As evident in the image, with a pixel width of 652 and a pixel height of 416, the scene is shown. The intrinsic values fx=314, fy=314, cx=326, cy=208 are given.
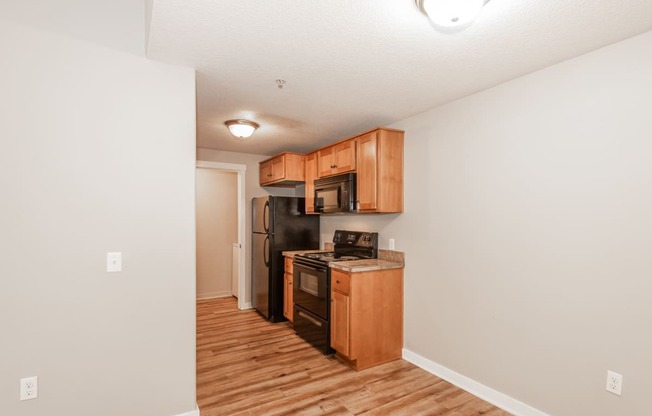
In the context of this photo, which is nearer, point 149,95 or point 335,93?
point 149,95

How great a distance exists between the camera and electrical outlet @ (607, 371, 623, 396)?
6.02ft

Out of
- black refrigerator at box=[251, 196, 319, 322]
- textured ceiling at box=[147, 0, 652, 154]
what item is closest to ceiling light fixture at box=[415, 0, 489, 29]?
textured ceiling at box=[147, 0, 652, 154]

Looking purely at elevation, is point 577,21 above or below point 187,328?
above

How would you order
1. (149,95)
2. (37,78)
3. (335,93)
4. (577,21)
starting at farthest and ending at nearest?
(335,93), (149,95), (37,78), (577,21)

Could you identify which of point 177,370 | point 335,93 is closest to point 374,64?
point 335,93

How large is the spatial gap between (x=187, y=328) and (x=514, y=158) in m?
2.70

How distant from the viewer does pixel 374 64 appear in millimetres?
2164

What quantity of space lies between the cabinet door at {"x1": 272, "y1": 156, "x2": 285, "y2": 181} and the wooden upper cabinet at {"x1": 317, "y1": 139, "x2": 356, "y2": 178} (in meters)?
0.63

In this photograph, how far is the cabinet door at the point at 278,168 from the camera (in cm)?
452

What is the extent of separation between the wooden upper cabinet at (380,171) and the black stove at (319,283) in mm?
602

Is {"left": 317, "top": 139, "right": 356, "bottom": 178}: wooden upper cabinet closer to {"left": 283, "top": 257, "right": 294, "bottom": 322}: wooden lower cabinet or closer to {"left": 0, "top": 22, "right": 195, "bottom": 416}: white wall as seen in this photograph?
{"left": 283, "top": 257, "right": 294, "bottom": 322}: wooden lower cabinet

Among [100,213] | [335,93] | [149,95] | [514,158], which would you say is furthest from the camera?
[335,93]

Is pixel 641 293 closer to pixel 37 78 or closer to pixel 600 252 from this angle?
pixel 600 252

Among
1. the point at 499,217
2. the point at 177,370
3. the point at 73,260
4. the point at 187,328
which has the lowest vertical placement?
the point at 177,370
